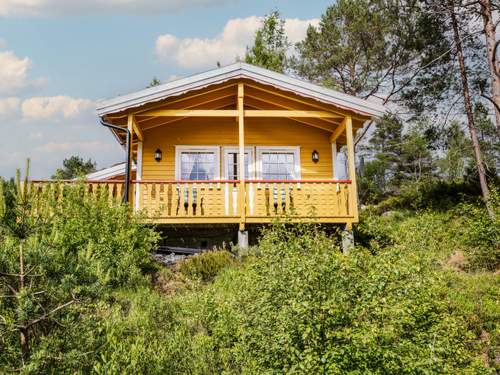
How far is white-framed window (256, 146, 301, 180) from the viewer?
1284 cm

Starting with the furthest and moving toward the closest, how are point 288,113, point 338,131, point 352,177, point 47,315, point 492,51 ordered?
point 338,131, point 492,51, point 288,113, point 352,177, point 47,315

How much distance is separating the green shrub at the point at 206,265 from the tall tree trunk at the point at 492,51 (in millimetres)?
7891

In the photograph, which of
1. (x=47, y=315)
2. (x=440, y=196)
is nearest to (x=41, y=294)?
(x=47, y=315)

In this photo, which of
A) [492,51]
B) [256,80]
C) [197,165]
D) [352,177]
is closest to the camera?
[352,177]

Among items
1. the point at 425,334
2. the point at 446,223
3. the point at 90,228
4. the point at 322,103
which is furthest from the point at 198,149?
the point at 425,334

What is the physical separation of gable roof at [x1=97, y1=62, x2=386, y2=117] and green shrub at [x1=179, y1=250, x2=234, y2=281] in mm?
4255

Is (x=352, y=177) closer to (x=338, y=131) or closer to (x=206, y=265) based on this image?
(x=338, y=131)

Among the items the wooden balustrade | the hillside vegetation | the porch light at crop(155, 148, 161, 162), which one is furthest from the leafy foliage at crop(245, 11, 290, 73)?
the hillside vegetation

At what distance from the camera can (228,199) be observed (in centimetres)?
1070

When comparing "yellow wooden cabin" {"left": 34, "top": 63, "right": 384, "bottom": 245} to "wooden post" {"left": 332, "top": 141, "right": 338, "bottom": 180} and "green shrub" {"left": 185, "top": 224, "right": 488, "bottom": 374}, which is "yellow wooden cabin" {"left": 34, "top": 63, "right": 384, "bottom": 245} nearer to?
"wooden post" {"left": 332, "top": 141, "right": 338, "bottom": 180}

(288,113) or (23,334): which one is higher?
(288,113)

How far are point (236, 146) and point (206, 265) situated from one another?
196 inches

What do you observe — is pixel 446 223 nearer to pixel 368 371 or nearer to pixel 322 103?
pixel 322 103

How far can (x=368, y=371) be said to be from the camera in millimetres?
3688
